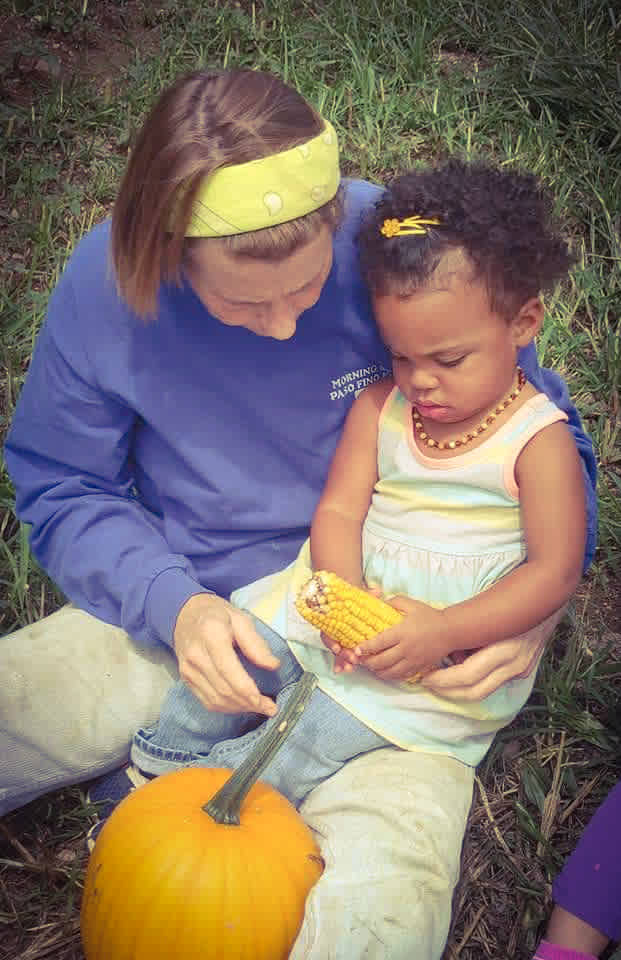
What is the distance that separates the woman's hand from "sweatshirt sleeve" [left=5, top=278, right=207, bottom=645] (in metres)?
0.11

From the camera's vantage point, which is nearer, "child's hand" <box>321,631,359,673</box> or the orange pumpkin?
the orange pumpkin

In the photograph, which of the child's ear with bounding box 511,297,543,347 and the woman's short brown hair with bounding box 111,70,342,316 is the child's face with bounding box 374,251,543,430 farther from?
the woman's short brown hair with bounding box 111,70,342,316

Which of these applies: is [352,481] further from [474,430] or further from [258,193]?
[258,193]

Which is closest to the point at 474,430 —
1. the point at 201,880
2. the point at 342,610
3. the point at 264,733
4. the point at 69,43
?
the point at 342,610

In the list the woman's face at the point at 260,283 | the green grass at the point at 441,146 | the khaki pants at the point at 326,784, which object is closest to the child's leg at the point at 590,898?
the khaki pants at the point at 326,784

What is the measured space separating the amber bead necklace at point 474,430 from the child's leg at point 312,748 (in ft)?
1.79

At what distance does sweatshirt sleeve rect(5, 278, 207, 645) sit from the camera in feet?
7.22

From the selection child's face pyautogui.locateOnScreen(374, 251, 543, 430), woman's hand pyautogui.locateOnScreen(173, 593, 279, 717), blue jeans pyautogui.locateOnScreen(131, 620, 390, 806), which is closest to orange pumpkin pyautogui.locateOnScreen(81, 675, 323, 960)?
woman's hand pyautogui.locateOnScreen(173, 593, 279, 717)

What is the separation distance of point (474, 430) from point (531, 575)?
31 cm

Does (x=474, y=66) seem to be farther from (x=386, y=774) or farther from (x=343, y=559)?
(x=386, y=774)

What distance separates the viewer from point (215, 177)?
178 cm

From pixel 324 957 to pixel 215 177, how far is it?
1.32 metres

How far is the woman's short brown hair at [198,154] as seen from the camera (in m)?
1.80

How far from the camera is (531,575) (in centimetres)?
205
